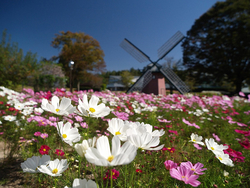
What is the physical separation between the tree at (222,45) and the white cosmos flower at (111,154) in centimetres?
1691

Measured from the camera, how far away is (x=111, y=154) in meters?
0.48

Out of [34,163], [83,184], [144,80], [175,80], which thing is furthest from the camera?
[144,80]

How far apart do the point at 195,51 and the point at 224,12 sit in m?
4.21

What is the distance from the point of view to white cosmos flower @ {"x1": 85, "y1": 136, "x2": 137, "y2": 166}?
38 centimetres

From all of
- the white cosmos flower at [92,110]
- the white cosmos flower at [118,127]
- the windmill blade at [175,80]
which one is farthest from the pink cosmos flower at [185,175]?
the windmill blade at [175,80]

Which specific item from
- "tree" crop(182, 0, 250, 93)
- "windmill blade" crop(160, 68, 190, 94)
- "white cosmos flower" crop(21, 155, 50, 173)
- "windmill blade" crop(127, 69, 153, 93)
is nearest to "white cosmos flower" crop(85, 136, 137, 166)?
"white cosmos flower" crop(21, 155, 50, 173)

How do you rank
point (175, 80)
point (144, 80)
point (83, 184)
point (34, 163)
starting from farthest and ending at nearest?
1. point (144, 80)
2. point (175, 80)
3. point (34, 163)
4. point (83, 184)

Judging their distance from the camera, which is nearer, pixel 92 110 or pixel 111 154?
pixel 111 154

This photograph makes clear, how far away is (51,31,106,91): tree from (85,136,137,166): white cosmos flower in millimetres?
18833

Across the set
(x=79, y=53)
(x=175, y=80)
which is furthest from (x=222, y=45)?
(x=79, y=53)

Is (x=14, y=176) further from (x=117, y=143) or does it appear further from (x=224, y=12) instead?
(x=224, y=12)

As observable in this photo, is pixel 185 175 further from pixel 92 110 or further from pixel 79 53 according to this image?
pixel 79 53

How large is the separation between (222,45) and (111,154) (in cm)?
1783

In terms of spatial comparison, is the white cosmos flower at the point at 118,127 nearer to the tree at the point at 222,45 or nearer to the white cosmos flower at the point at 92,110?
the white cosmos flower at the point at 92,110
